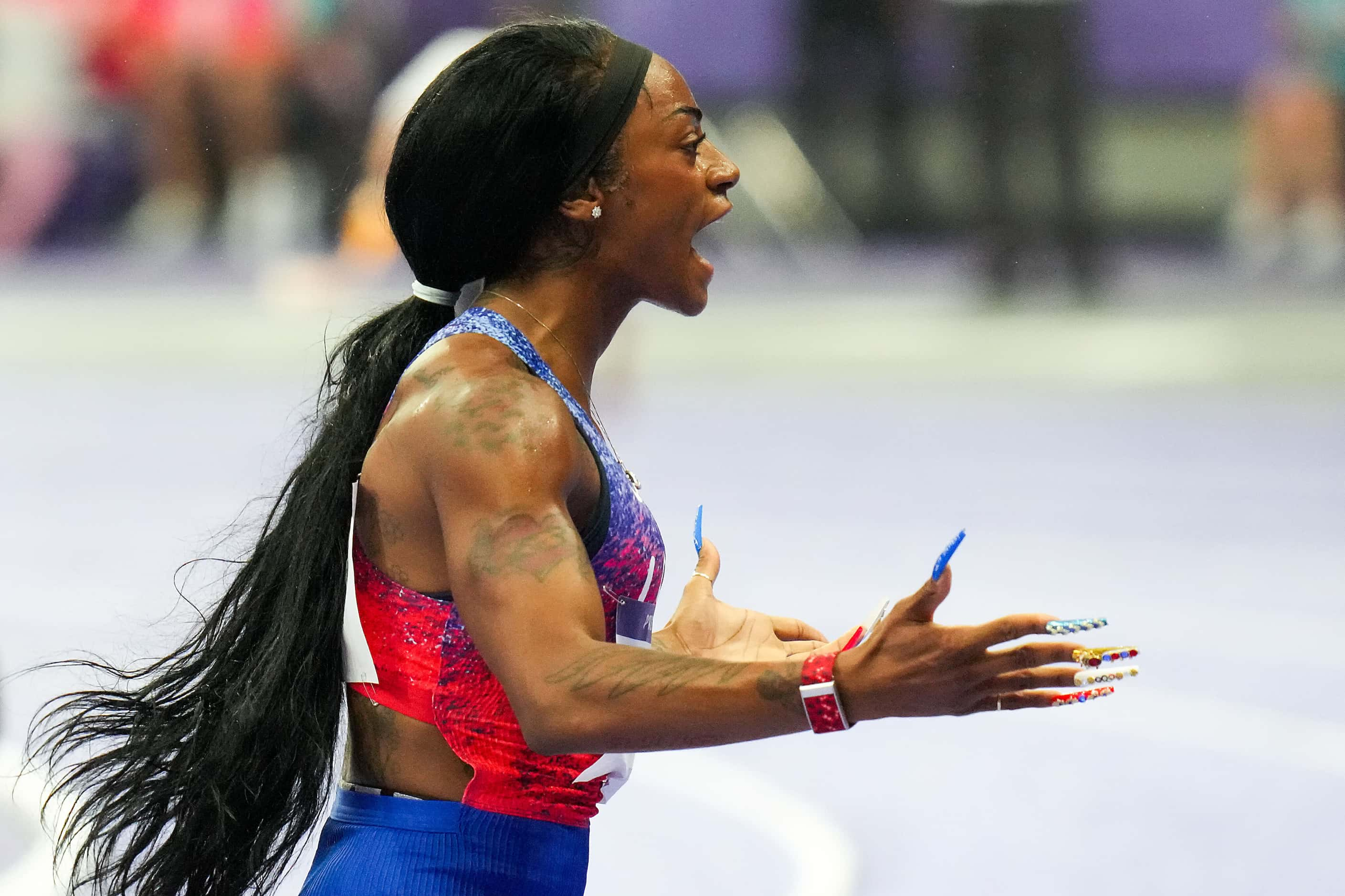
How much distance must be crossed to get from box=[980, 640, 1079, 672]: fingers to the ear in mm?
699

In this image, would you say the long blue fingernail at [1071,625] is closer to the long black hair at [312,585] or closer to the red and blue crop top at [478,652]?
the red and blue crop top at [478,652]

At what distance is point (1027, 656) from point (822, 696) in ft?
0.65

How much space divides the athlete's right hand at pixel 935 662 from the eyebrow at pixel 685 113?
677 mm

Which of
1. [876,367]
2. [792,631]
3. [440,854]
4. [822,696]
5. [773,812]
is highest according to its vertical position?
[876,367]

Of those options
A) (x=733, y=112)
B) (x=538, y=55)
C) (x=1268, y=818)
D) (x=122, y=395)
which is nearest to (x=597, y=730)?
(x=538, y=55)

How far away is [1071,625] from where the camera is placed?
1872 millimetres

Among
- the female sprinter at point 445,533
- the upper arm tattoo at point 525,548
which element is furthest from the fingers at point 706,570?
the upper arm tattoo at point 525,548

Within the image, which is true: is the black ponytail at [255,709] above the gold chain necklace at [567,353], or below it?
below

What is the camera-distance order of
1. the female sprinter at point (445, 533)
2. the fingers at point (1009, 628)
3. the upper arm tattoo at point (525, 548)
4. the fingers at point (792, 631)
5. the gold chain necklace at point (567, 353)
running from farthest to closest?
the fingers at point (792, 631) < the gold chain necklace at point (567, 353) < the female sprinter at point (445, 533) < the upper arm tattoo at point (525, 548) < the fingers at point (1009, 628)

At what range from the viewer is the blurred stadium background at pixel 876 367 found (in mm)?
3959

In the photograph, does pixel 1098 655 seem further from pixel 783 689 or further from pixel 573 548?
pixel 573 548

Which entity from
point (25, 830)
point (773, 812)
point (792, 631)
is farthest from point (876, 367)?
point (792, 631)

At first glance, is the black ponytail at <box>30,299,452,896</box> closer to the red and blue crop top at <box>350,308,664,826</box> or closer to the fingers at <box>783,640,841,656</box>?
the red and blue crop top at <box>350,308,664,826</box>

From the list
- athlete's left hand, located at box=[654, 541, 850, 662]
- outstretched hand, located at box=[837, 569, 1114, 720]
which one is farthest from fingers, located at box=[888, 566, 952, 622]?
athlete's left hand, located at box=[654, 541, 850, 662]
